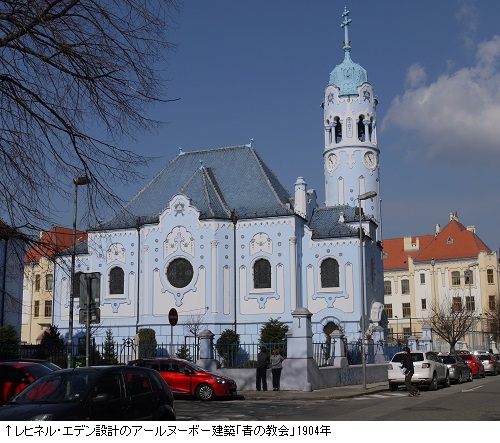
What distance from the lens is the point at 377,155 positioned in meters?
58.5

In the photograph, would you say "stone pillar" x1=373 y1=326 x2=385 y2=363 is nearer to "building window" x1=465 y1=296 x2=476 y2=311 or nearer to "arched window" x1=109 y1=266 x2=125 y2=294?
"arched window" x1=109 y1=266 x2=125 y2=294

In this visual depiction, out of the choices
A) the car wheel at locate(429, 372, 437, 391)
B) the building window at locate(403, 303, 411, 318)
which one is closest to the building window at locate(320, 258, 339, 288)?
the car wheel at locate(429, 372, 437, 391)

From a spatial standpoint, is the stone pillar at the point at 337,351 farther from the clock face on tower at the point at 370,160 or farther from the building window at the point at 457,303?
the building window at the point at 457,303

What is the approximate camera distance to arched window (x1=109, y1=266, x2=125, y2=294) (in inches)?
2013

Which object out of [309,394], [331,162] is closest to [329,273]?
[331,162]

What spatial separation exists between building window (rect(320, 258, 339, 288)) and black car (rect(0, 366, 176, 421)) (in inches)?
1509

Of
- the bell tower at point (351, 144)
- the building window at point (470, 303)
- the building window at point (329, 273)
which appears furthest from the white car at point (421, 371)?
the building window at point (470, 303)

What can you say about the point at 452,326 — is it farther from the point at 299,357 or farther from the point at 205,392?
the point at 205,392

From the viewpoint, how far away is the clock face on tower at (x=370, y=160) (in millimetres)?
57750

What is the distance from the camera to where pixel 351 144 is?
57.8 metres

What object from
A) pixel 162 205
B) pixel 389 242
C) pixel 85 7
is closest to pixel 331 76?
pixel 162 205

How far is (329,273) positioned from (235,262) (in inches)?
268

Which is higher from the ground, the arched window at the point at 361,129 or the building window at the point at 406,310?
the arched window at the point at 361,129

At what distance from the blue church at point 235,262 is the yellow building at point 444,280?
3039cm
